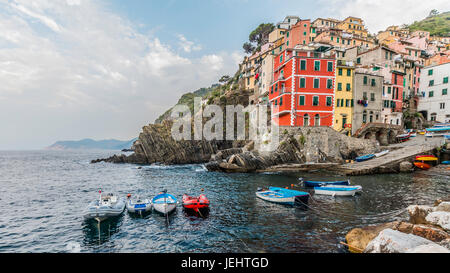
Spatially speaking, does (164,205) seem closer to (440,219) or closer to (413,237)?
(413,237)

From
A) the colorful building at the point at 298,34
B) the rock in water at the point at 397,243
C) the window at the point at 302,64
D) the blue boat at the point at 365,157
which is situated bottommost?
the rock in water at the point at 397,243

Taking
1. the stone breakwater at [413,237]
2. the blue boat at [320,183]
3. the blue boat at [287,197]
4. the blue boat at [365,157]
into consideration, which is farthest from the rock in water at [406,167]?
the blue boat at [287,197]

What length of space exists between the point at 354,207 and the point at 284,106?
1063 inches

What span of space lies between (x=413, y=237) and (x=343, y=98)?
42.0 m

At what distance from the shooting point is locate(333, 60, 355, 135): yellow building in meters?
44.1

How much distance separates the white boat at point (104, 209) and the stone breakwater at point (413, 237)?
1791 centimetres

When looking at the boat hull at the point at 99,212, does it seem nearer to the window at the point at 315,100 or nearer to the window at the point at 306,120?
the window at the point at 306,120

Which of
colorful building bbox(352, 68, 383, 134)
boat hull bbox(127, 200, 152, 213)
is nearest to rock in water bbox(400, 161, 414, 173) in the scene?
colorful building bbox(352, 68, 383, 134)

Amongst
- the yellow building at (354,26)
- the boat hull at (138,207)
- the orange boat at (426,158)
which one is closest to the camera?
the boat hull at (138,207)

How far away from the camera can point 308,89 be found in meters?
42.2

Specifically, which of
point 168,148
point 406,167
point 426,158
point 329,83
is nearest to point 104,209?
point 329,83

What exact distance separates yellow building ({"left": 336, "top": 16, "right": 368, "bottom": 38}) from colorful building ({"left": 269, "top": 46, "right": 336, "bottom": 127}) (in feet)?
208

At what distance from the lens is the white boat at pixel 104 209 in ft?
55.9

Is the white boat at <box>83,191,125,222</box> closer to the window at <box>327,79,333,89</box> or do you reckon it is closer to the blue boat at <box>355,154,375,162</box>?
the blue boat at <box>355,154,375,162</box>
